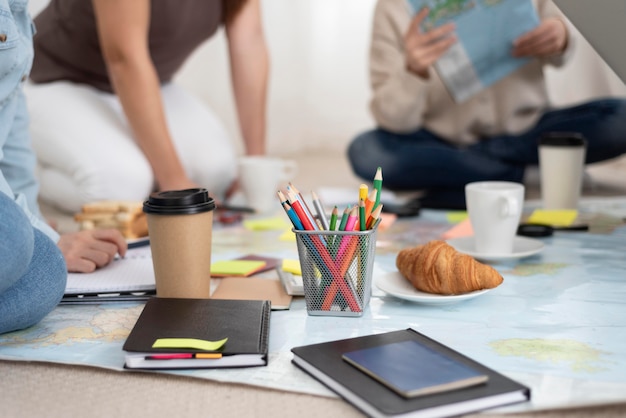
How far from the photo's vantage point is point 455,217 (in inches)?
61.7

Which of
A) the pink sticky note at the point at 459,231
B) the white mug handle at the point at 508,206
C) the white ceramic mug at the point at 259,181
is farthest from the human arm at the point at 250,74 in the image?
the white mug handle at the point at 508,206

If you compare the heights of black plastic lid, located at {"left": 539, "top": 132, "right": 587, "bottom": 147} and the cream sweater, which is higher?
the cream sweater

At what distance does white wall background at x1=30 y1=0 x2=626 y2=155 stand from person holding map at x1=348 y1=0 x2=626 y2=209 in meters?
0.94

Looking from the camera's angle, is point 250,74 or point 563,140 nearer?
point 563,140

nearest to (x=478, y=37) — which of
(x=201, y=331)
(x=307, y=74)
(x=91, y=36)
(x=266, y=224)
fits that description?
(x=266, y=224)

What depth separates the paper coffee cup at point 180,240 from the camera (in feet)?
3.17

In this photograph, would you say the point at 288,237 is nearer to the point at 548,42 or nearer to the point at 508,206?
the point at 508,206

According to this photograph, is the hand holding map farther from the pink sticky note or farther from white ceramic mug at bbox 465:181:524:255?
white ceramic mug at bbox 465:181:524:255

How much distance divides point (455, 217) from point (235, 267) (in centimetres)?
56

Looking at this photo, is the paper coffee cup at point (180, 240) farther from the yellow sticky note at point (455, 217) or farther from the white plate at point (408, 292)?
the yellow sticky note at point (455, 217)

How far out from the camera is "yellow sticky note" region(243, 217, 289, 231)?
153 cm

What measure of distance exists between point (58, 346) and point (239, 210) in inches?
32.4

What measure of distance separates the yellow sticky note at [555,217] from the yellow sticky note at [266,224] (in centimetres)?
48

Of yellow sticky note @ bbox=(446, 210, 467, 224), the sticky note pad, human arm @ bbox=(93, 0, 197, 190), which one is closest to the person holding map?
yellow sticky note @ bbox=(446, 210, 467, 224)
